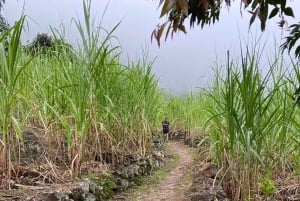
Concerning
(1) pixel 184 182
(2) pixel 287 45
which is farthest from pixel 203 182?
(2) pixel 287 45

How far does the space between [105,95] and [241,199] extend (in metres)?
1.63

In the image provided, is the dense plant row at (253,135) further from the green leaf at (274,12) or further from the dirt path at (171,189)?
the green leaf at (274,12)

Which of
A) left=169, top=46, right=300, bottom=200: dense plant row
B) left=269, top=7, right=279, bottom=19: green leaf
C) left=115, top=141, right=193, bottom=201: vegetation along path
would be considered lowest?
left=115, top=141, right=193, bottom=201: vegetation along path

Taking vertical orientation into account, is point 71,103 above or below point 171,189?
above

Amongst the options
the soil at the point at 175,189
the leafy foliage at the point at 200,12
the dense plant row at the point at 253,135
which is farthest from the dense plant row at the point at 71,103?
the leafy foliage at the point at 200,12

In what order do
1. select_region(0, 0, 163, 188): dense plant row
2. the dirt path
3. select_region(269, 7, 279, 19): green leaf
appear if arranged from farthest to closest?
the dirt path
select_region(0, 0, 163, 188): dense plant row
select_region(269, 7, 279, 19): green leaf

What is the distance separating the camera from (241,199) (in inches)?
98.1

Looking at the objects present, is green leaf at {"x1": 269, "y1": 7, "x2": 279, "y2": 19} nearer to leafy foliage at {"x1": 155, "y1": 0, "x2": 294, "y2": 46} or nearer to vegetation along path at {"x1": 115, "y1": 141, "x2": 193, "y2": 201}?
leafy foliage at {"x1": 155, "y1": 0, "x2": 294, "y2": 46}

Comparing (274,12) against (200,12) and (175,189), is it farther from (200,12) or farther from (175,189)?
(175,189)

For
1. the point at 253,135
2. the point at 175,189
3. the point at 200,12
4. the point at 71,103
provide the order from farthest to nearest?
the point at 175,189, the point at 71,103, the point at 253,135, the point at 200,12

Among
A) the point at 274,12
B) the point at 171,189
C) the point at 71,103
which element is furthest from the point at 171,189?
the point at 274,12

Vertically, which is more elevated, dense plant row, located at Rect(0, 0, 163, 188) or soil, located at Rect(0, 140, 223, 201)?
dense plant row, located at Rect(0, 0, 163, 188)

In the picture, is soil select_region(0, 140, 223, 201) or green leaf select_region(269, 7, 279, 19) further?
soil select_region(0, 140, 223, 201)

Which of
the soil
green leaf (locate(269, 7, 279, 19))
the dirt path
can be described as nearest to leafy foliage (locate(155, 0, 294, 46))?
green leaf (locate(269, 7, 279, 19))
